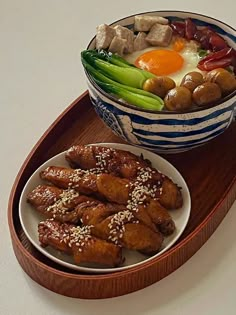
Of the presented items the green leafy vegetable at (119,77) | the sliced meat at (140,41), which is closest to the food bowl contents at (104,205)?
the green leafy vegetable at (119,77)

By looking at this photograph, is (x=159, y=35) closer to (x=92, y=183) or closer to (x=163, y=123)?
(x=163, y=123)

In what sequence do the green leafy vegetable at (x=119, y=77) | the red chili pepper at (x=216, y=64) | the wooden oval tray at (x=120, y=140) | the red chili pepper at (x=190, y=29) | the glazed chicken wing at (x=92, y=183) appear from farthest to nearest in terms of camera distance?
the red chili pepper at (x=190, y=29)
the red chili pepper at (x=216, y=64)
the green leafy vegetable at (x=119, y=77)
the glazed chicken wing at (x=92, y=183)
the wooden oval tray at (x=120, y=140)

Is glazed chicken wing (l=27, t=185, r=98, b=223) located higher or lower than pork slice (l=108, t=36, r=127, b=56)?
lower

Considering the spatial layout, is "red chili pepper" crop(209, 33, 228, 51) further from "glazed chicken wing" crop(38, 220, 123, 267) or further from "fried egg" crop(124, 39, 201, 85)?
"glazed chicken wing" crop(38, 220, 123, 267)

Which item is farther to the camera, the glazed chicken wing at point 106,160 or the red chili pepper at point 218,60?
the red chili pepper at point 218,60

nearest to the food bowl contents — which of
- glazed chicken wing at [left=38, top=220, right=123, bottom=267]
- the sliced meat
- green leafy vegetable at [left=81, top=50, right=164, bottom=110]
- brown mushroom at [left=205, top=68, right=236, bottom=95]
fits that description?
glazed chicken wing at [left=38, top=220, right=123, bottom=267]

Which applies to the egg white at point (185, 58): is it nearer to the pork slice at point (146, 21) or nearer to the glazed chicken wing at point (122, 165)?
the pork slice at point (146, 21)

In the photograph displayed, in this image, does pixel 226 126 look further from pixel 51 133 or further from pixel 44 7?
pixel 44 7
